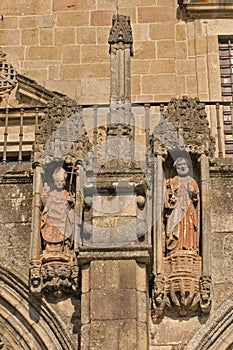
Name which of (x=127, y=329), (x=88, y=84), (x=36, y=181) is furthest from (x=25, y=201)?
(x=88, y=84)

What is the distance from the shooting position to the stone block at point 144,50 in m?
17.1

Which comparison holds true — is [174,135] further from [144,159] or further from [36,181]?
[36,181]

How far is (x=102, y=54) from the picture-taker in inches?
676

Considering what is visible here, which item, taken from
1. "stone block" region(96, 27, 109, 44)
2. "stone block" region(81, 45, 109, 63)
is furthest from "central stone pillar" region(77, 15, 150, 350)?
"stone block" region(96, 27, 109, 44)

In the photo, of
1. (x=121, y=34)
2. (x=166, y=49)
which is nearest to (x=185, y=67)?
(x=166, y=49)

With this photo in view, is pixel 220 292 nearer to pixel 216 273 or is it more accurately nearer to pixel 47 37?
pixel 216 273

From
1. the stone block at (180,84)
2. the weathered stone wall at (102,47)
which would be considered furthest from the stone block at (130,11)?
the stone block at (180,84)

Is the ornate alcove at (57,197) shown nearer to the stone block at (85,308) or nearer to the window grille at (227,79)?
the stone block at (85,308)

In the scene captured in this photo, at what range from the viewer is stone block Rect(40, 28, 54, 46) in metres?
17.3

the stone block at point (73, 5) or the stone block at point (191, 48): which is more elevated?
the stone block at point (73, 5)

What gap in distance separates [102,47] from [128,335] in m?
6.69

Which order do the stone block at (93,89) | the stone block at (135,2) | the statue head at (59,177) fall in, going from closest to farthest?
the statue head at (59,177) < the stone block at (93,89) < the stone block at (135,2)

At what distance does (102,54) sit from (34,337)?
6006 millimetres

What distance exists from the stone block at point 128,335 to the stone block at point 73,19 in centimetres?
697
